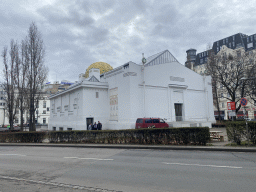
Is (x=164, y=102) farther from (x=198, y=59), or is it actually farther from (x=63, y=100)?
(x=198, y=59)

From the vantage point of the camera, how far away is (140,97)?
28.2 meters

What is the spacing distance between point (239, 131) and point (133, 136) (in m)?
7.34

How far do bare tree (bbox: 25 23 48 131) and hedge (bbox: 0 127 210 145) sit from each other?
826 cm

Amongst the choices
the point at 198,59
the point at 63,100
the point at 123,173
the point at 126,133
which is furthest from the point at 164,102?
the point at 198,59

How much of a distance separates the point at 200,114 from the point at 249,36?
4050 centimetres

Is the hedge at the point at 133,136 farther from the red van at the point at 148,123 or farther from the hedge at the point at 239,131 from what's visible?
the red van at the point at 148,123

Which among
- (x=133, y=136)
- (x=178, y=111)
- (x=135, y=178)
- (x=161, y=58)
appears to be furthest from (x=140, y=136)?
(x=161, y=58)

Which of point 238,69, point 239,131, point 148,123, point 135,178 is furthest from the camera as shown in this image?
point 238,69

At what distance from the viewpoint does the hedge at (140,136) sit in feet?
43.2

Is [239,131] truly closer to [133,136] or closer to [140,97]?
[133,136]

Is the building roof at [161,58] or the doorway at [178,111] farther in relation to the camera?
the doorway at [178,111]

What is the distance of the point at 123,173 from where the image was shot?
22.9 ft

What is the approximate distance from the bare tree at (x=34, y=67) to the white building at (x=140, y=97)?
550 cm

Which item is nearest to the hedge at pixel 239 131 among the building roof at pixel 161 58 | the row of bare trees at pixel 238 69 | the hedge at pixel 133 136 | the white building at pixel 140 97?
the hedge at pixel 133 136
